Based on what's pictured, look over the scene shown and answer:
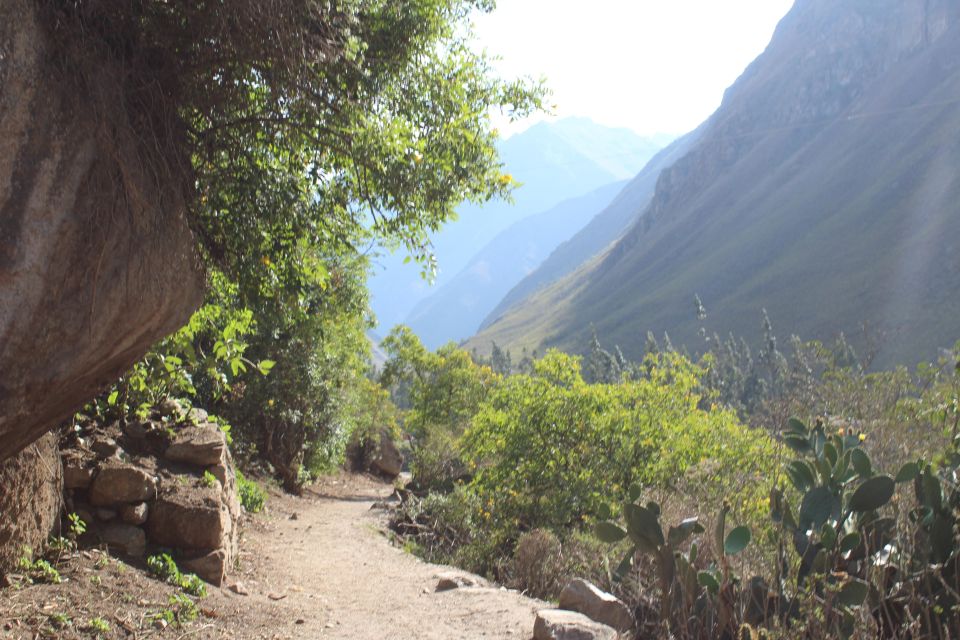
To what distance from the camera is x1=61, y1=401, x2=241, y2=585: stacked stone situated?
614 centimetres

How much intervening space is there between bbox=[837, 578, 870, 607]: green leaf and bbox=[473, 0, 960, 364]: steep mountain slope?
2748 inches

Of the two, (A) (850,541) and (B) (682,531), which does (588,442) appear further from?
(A) (850,541)

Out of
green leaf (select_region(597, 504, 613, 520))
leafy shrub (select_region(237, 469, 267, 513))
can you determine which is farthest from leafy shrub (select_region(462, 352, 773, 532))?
leafy shrub (select_region(237, 469, 267, 513))

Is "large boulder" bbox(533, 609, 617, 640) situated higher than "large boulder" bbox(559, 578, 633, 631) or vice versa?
"large boulder" bbox(533, 609, 617, 640)

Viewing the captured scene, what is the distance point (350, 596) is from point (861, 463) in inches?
195

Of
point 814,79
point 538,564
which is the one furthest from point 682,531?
point 814,79

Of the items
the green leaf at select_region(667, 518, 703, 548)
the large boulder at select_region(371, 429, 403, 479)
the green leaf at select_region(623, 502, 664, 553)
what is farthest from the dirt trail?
the large boulder at select_region(371, 429, 403, 479)

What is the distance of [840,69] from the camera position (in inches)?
6545

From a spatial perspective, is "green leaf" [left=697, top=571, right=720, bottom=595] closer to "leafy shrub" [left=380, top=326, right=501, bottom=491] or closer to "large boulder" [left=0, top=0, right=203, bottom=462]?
"large boulder" [left=0, top=0, right=203, bottom=462]

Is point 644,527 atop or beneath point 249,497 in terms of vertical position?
beneath

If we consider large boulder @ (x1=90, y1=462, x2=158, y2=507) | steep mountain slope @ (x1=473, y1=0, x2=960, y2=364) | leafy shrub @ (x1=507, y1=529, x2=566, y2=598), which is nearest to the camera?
large boulder @ (x1=90, y1=462, x2=158, y2=507)

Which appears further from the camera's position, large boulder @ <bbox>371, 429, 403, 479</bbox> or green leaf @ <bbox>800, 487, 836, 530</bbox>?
large boulder @ <bbox>371, 429, 403, 479</bbox>

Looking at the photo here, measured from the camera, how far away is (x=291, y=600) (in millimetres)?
6863

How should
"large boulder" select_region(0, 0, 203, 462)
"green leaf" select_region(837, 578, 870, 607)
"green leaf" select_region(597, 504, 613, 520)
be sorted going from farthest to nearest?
"green leaf" select_region(597, 504, 613, 520), "green leaf" select_region(837, 578, 870, 607), "large boulder" select_region(0, 0, 203, 462)
